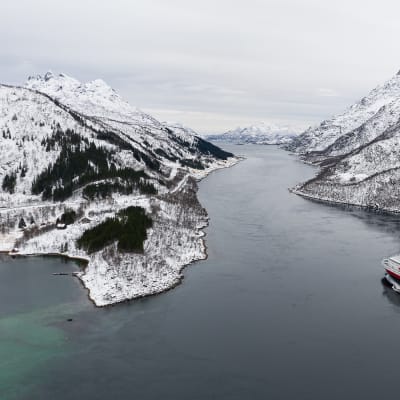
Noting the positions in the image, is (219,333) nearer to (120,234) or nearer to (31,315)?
(31,315)

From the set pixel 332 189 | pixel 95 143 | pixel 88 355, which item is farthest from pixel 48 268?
pixel 332 189

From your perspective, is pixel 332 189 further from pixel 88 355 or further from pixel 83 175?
pixel 88 355

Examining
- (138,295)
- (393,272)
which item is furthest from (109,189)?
(393,272)

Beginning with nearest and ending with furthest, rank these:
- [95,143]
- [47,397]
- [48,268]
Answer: [47,397] < [48,268] < [95,143]

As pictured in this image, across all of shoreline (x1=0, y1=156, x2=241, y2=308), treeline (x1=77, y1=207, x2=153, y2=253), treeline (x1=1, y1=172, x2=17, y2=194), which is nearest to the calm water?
shoreline (x1=0, y1=156, x2=241, y2=308)

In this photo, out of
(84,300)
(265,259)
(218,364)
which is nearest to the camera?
(218,364)

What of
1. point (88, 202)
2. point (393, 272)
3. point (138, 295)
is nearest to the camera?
point (138, 295)

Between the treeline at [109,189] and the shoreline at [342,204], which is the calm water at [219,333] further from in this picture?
the shoreline at [342,204]
